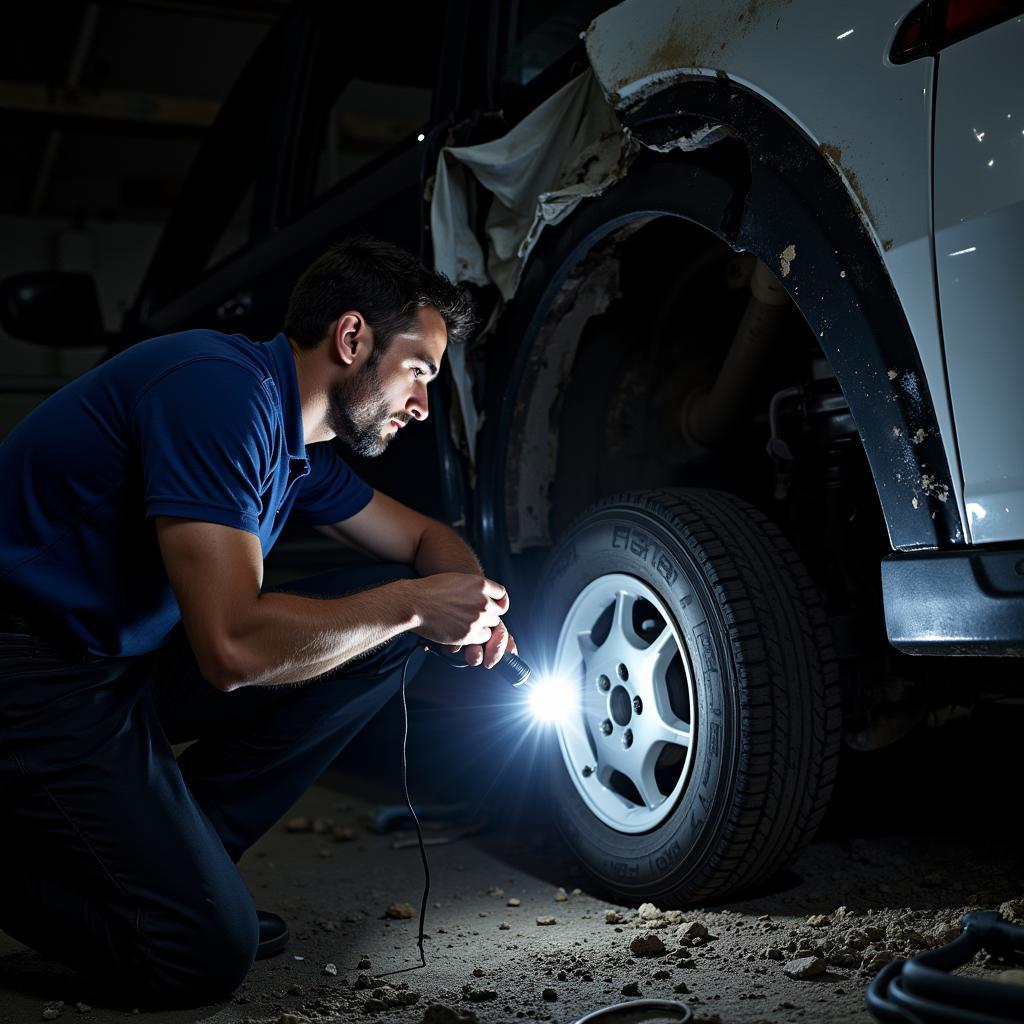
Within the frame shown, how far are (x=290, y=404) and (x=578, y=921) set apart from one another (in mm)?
1021

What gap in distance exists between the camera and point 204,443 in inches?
66.7

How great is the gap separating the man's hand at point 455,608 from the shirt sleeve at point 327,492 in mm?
418

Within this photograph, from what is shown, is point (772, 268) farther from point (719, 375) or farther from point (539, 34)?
point (539, 34)

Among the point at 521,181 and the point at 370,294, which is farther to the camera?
the point at 521,181

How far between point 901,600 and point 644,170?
86 cm

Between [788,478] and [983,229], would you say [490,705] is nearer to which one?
[788,478]

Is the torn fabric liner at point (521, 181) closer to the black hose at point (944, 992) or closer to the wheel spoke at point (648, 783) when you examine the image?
the wheel spoke at point (648, 783)

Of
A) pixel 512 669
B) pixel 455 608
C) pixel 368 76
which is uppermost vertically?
pixel 368 76

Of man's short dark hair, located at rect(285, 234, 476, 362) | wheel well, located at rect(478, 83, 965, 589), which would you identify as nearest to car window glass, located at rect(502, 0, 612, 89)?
wheel well, located at rect(478, 83, 965, 589)

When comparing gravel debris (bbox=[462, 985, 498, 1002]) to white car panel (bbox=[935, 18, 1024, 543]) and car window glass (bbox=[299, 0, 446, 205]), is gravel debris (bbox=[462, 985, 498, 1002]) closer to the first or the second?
white car panel (bbox=[935, 18, 1024, 543])

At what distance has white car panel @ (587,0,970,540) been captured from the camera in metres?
1.42

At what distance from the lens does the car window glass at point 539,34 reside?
7.50ft

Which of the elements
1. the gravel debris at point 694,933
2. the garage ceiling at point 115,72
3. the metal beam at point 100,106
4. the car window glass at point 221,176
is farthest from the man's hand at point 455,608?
the metal beam at point 100,106

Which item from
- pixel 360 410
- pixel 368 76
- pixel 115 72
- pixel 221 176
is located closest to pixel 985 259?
pixel 360 410
